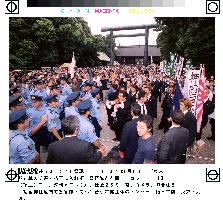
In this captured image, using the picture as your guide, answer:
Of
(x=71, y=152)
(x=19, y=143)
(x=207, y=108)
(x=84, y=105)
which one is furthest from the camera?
(x=207, y=108)

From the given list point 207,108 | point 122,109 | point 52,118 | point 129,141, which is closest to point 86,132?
point 129,141

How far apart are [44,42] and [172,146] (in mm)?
20728

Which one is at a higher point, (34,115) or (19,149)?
(34,115)

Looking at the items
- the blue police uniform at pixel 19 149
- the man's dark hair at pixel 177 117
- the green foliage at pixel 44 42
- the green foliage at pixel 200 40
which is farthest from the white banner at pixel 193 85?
the green foliage at pixel 44 42

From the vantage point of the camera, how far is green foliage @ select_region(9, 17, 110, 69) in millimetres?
20500

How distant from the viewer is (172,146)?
3.98 meters

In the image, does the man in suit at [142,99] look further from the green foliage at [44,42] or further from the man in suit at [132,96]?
the green foliage at [44,42]

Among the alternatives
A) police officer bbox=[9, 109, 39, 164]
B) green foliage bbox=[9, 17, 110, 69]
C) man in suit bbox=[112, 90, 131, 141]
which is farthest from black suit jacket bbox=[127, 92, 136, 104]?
green foliage bbox=[9, 17, 110, 69]

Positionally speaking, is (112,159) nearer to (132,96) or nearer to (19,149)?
(19,149)

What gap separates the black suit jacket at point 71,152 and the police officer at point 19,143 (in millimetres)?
466

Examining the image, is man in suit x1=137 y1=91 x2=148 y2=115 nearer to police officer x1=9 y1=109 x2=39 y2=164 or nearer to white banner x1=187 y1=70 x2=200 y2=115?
white banner x1=187 y1=70 x2=200 y2=115

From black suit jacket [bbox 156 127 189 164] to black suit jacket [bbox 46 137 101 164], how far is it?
3.06 feet
